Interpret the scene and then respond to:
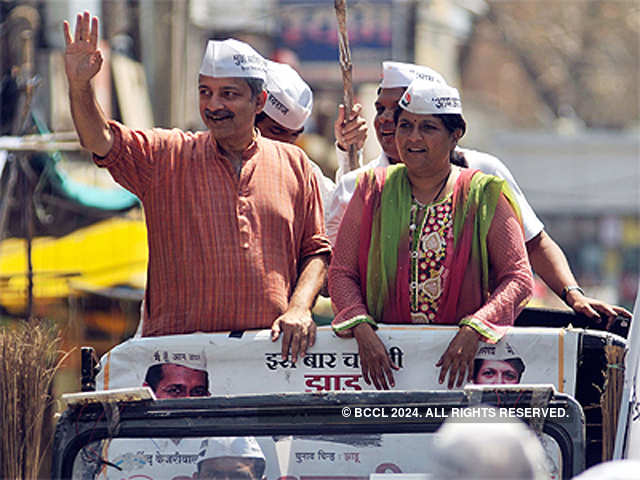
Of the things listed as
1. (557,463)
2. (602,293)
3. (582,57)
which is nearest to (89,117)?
(557,463)

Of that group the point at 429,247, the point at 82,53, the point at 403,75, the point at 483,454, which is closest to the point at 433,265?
the point at 429,247

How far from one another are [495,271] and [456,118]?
54 cm

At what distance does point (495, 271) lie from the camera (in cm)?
346

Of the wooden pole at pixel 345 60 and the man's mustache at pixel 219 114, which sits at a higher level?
the wooden pole at pixel 345 60

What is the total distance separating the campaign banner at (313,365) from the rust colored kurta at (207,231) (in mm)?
292

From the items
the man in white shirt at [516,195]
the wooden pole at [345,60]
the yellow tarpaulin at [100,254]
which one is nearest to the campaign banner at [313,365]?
the man in white shirt at [516,195]

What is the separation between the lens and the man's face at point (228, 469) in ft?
8.24

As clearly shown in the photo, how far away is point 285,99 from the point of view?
4570 mm

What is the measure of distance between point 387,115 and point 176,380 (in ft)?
5.33

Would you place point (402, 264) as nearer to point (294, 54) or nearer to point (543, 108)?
point (294, 54)

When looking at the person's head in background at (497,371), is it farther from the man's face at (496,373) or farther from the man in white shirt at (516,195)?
the man in white shirt at (516,195)

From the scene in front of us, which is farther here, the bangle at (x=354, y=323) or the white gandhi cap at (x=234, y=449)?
the bangle at (x=354, y=323)

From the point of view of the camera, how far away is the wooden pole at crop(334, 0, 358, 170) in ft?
14.0

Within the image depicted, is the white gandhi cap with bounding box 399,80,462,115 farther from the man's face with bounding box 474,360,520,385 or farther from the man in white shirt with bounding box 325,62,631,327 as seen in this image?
the man's face with bounding box 474,360,520,385
